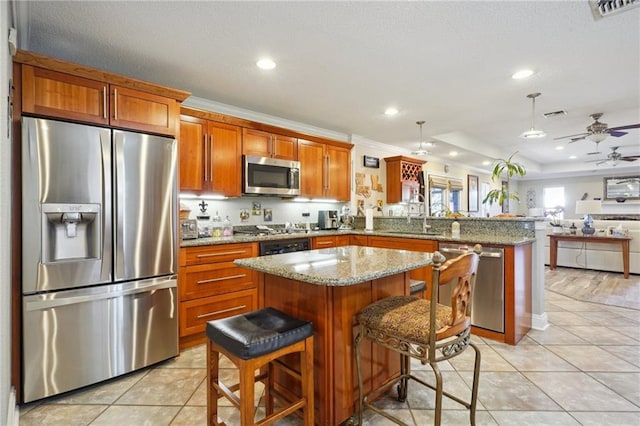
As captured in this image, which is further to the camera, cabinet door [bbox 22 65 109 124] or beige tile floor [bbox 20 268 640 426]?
cabinet door [bbox 22 65 109 124]

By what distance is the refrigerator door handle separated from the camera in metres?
1.95

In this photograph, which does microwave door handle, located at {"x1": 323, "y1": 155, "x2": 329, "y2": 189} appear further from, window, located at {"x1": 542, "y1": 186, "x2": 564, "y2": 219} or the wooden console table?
window, located at {"x1": 542, "y1": 186, "x2": 564, "y2": 219}

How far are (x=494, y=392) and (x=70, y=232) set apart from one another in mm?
3017

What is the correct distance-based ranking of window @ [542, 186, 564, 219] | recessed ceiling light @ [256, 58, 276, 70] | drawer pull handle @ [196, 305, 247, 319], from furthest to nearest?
window @ [542, 186, 564, 219], drawer pull handle @ [196, 305, 247, 319], recessed ceiling light @ [256, 58, 276, 70]

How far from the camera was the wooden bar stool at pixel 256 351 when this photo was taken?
1.32 m

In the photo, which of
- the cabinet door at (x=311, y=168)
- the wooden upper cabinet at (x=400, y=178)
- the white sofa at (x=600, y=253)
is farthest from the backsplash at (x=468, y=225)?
the white sofa at (x=600, y=253)

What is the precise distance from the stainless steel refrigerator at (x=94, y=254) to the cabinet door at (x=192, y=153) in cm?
62

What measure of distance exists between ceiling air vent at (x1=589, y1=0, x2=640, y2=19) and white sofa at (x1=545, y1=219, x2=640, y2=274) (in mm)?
5380

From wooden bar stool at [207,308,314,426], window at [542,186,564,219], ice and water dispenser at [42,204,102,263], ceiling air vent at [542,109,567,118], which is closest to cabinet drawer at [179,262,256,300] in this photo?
ice and water dispenser at [42,204,102,263]

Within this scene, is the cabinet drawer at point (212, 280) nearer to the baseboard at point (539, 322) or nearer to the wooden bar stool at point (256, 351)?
the wooden bar stool at point (256, 351)

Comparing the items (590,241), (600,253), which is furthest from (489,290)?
(600,253)

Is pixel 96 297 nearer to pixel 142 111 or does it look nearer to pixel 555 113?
pixel 142 111

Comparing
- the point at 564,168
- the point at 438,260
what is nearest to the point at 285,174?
the point at 438,260

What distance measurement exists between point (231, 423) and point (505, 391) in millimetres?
1774
